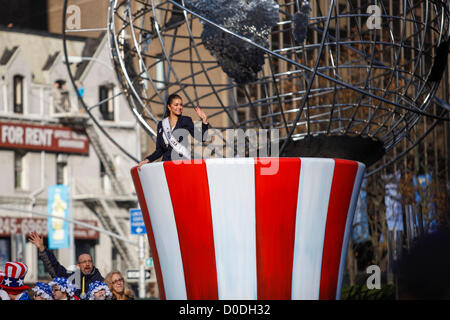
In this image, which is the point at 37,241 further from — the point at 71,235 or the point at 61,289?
the point at 71,235

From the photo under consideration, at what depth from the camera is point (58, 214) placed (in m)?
31.1

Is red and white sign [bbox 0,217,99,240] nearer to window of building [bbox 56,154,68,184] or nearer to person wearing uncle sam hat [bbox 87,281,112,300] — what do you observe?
window of building [bbox 56,154,68,184]

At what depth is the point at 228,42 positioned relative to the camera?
608cm

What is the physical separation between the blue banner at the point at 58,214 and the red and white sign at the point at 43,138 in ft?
5.24

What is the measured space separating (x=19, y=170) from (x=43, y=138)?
1350mm

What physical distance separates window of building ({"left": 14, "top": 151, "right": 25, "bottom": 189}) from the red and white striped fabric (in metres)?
28.2

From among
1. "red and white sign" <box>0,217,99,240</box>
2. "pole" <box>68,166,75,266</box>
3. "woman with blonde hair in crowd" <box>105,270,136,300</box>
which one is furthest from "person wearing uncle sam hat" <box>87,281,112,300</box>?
"red and white sign" <box>0,217,99,240</box>

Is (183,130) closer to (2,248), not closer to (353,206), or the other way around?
(353,206)

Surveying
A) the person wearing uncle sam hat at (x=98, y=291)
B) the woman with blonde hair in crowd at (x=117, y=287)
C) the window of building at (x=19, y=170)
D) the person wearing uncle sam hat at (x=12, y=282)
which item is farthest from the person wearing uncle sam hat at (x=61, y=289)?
the window of building at (x=19, y=170)

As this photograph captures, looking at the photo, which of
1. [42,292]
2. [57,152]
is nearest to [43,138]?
[57,152]

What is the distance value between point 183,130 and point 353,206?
0.90m
